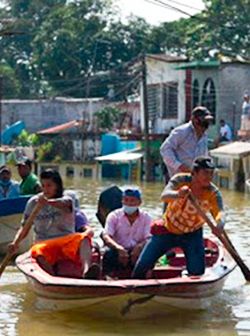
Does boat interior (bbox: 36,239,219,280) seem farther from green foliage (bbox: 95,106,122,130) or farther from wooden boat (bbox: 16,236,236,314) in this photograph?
green foliage (bbox: 95,106,122,130)

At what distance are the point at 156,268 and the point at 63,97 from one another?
48.9m

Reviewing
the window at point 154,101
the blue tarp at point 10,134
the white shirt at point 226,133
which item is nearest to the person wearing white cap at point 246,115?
the white shirt at point 226,133

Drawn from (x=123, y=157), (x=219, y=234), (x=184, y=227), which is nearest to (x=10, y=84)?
(x=123, y=157)

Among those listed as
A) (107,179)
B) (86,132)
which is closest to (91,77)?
(86,132)

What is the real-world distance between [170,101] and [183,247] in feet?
110

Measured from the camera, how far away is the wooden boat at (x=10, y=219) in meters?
13.9

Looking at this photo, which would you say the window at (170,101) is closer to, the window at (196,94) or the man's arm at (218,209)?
the window at (196,94)

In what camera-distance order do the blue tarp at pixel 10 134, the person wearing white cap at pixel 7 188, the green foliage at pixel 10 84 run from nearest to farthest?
the person wearing white cap at pixel 7 188 < the blue tarp at pixel 10 134 < the green foliage at pixel 10 84

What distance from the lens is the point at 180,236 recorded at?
10.4m

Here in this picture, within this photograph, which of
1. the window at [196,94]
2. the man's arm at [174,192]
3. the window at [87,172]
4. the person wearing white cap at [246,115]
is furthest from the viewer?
the window at [87,172]

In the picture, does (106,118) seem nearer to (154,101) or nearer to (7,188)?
(154,101)

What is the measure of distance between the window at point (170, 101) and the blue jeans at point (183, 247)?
108ft

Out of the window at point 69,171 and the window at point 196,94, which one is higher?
the window at point 196,94

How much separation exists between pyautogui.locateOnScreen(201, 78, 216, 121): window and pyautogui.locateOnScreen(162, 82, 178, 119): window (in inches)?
113
